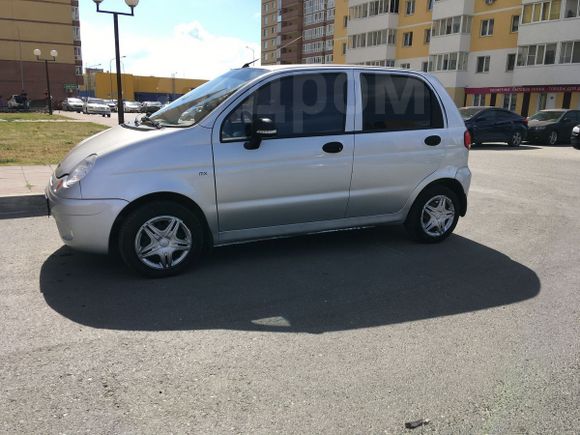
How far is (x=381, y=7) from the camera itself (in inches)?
2115

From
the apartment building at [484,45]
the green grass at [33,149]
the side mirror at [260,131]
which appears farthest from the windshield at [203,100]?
the apartment building at [484,45]

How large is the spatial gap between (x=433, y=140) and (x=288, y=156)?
5.75ft

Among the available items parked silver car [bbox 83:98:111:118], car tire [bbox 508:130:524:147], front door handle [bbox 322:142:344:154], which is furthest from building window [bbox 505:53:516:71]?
front door handle [bbox 322:142:344:154]

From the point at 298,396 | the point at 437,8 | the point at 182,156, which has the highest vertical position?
the point at 437,8

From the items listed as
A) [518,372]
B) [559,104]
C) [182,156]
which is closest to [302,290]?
[182,156]

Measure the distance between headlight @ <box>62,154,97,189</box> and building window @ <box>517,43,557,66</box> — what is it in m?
39.8

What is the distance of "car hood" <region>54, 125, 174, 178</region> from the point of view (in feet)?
14.0

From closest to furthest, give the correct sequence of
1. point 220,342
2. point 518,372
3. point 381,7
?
point 518,372 → point 220,342 → point 381,7

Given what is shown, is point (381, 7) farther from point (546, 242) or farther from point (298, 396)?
point (298, 396)

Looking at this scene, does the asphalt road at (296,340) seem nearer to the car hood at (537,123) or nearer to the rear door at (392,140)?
the rear door at (392,140)

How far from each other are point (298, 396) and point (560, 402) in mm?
1432

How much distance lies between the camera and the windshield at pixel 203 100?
4613 millimetres

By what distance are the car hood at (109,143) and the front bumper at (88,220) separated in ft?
1.17

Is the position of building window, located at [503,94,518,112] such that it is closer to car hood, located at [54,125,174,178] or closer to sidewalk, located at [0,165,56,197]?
sidewalk, located at [0,165,56,197]
